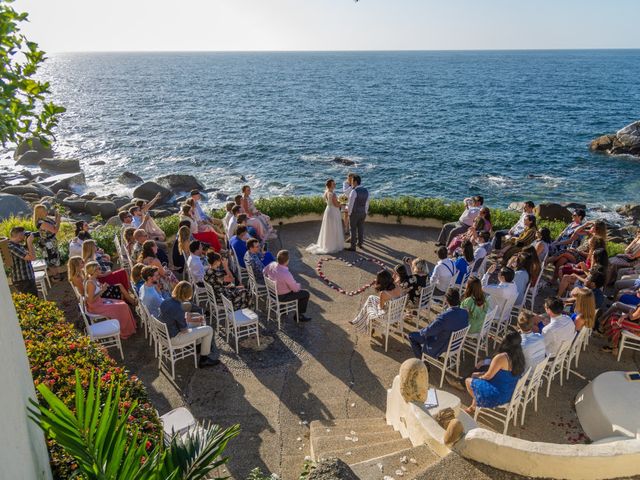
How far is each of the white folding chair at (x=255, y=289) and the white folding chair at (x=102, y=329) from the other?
2.77 metres

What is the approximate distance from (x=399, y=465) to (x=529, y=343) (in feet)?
9.72

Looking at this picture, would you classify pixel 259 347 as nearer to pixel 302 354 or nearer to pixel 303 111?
pixel 302 354

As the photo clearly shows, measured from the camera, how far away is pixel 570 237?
12.8 metres

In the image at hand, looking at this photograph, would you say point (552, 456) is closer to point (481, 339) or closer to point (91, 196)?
point (481, 339)

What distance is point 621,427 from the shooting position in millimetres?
7152

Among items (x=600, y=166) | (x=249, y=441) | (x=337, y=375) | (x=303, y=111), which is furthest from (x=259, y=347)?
(x=303, y=111)

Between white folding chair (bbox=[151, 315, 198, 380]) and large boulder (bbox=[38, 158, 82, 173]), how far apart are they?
37.0 meters

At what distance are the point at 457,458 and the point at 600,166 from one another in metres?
45.6

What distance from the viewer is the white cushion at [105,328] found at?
9133mm

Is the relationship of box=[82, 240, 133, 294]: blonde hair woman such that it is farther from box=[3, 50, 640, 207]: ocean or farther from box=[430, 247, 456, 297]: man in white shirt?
box=[3, 50, 640, 207]: ocean

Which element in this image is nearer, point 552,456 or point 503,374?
point 552,456

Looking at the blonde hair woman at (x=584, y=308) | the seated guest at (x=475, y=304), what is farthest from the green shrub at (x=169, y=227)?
the blonde hair woman at (x=584, y=308)

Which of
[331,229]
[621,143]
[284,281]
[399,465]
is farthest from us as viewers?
[621,143]

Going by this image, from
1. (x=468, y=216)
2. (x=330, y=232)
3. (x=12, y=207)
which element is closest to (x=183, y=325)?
(x=330, y=232)
